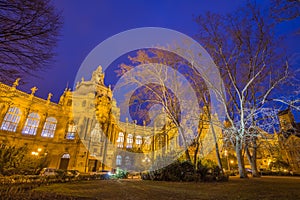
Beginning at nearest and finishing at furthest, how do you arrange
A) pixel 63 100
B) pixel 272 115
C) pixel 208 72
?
pixel 272 115
pixel 208 72
pixel 63 100

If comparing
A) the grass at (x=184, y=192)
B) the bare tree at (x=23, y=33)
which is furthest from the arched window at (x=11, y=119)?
the bare tree at (x=23, y=33)

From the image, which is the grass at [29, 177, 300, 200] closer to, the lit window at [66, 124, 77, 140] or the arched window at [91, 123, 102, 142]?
the arched window at [91, 123, 102, 142]

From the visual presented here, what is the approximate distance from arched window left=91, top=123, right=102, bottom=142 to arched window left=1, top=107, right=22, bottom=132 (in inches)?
493

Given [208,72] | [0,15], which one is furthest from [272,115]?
[0,15]

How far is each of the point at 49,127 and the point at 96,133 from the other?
8584 millimetres

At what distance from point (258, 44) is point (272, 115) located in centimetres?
528

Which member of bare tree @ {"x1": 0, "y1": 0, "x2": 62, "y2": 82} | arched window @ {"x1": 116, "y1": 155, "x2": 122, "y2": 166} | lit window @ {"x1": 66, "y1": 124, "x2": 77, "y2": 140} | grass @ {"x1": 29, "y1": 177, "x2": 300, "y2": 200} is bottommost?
grass @ {"x1": 29, "y1": 177, "x2": 300, "y2": 200}

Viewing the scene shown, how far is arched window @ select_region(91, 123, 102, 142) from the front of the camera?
30944 millimetres

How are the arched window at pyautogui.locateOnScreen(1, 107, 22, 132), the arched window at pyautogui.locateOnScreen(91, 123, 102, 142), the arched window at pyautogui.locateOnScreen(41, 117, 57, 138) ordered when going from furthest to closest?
1. the arched window at pyautogui.locateOnScreen(91, 123, 102, 142)
2. the arched window at pyautogui.locateOnScreen(41, 117, 57, 138)
3. the arched window at pyautogui.locateOnScreen(1, 107, 22, 132)

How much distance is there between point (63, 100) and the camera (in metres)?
36.0

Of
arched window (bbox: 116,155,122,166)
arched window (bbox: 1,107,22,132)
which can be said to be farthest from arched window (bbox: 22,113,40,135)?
arched window (bbox: 116,155,122,166)

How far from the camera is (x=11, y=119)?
26.5 metres

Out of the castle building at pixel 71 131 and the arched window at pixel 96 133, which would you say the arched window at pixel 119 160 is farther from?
the arched window at pixel 96 133

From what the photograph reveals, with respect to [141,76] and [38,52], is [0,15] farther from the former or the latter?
[141,76]
